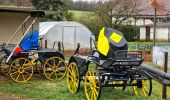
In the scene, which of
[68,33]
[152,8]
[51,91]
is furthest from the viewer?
[152,8]

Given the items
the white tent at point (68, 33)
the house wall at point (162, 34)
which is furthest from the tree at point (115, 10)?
the house wall at point (162, 34)

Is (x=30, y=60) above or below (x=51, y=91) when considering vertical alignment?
above

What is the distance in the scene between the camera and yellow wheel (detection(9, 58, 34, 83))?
11820mm

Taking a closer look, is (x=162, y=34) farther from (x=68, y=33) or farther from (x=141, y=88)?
(x=141, y=88)

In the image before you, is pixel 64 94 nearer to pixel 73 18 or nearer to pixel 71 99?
pixel 71 99

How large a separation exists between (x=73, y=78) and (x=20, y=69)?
8.14 ft

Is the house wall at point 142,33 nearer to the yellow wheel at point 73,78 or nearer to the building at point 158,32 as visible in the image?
the building at point 158,32

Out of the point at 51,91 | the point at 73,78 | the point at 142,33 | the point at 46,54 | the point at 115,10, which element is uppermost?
the point at 115,10

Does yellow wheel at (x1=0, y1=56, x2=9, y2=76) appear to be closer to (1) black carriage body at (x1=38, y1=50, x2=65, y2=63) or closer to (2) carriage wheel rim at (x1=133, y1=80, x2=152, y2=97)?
(1) black carriage body at (x1=38, y1=50, x2=65, y2=63)

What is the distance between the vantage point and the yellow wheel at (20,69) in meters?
11.8

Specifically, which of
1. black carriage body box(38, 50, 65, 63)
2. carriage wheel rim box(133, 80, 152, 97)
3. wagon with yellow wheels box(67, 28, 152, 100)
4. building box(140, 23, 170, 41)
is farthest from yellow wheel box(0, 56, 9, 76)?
building box(140, 23, 170, 41)

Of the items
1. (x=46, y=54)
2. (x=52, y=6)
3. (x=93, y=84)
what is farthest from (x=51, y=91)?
(x=52, y=6)

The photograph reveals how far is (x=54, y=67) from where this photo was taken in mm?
12336

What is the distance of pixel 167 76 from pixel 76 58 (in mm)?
5523
